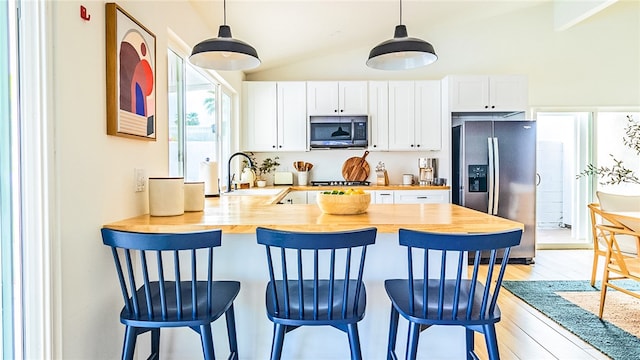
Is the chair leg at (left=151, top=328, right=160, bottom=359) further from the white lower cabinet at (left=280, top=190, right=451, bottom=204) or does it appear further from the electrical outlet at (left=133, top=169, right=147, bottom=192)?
the white lower cabinet at (left=280, top=190, right=451, bottom=204)

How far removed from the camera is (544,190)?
5094 mm

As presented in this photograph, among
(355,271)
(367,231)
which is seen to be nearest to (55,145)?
(367,231)

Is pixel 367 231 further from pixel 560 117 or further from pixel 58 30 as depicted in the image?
pixel 560 117

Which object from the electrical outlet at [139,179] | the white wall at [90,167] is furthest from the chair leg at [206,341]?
the electrical outlet at [139,179]

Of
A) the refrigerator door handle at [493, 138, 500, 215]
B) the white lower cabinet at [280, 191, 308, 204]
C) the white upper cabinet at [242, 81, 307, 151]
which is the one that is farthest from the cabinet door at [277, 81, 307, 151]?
the refrigerator door handle at [493, 138, 500, 215]

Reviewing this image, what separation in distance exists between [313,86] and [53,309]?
3.94 m

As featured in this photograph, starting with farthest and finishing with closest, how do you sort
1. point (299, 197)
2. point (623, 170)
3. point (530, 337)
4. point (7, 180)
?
1. point (299, 197)
2. point (623, 170)
3. point (530, 337)
4. point (7, 180)

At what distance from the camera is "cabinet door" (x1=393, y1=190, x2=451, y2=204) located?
4457mm

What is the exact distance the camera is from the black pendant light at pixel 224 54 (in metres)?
1.87

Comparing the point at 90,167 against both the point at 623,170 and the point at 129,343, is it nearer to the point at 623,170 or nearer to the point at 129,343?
the point at 129,343

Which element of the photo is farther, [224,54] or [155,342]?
[224,54]

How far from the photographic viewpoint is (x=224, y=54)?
219cm

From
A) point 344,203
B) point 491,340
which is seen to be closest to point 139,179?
point 344,203

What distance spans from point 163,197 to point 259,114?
122 inches
